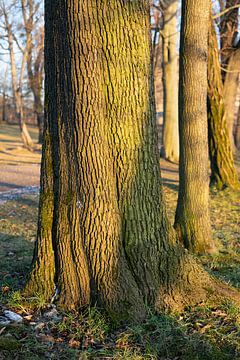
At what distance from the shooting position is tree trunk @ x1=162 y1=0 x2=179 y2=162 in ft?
62.8

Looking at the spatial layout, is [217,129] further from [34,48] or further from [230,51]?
[34,48]

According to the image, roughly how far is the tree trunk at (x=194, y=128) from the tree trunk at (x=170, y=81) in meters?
12.9

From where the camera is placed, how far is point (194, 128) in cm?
623

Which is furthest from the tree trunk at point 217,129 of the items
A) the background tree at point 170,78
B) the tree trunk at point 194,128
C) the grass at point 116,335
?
the grass at point 116,335

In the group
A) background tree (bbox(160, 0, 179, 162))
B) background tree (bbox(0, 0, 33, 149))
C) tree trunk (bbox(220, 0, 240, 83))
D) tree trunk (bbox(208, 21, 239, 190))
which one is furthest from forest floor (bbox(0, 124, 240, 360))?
background tree (bbox(0, 0, 33, 149))

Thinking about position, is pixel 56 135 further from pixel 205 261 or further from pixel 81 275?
pixel 205 261

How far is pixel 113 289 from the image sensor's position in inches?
143

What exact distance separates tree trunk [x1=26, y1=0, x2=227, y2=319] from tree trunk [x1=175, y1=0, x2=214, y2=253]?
7.91 ft

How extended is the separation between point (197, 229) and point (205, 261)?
2.01 feet

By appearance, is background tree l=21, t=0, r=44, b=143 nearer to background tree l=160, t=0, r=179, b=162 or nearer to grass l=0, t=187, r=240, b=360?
background tree l=160, t=0, r=179, b=162

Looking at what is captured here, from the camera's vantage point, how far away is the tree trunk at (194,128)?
20.2 ft

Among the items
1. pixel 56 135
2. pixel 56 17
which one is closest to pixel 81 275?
pixel 56 135

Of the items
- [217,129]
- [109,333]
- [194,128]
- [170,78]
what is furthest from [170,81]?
[109,333]

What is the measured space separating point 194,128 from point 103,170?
9.83ft
